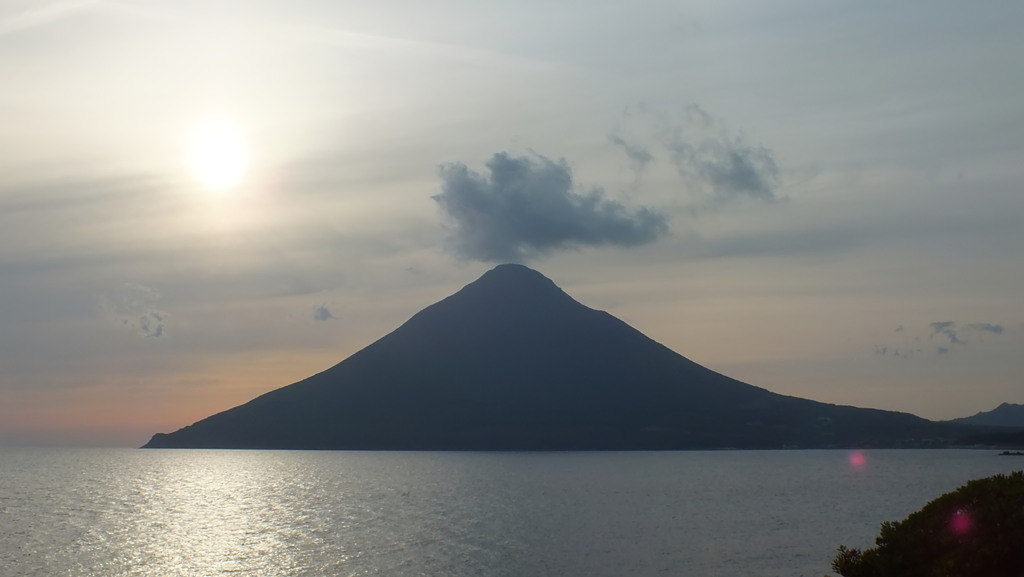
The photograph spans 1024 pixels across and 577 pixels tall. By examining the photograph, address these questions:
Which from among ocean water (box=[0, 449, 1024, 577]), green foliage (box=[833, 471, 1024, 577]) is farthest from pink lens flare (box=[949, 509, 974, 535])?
ocean water (box=[0, 449, 1024, 577])

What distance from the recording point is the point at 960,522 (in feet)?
132

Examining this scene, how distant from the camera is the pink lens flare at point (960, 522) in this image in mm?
39781

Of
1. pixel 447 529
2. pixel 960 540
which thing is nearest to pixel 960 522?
pixel 960 540

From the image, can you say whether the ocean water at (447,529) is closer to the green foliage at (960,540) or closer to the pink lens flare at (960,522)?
the green foliage at (960,540)

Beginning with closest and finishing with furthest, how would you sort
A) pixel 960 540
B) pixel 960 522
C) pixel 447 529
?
pixel 960 540, pixel 960 522, pixel 447 529

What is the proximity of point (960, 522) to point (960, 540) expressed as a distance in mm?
930

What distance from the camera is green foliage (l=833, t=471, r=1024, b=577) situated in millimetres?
37562

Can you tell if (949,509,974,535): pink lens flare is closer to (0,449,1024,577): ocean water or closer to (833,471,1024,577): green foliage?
(833,471,1024,577): green foliage

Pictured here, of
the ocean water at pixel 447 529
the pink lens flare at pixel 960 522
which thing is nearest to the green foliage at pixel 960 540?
the pink lens flare at pixel 960 522

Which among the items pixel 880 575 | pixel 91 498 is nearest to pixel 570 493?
pixel 91 498

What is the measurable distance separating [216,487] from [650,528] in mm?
111323

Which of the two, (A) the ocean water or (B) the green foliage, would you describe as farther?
(A) the ocean water

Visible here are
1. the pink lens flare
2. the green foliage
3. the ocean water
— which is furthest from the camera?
the ocean water

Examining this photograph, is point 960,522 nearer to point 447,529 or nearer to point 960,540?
point 960,540
